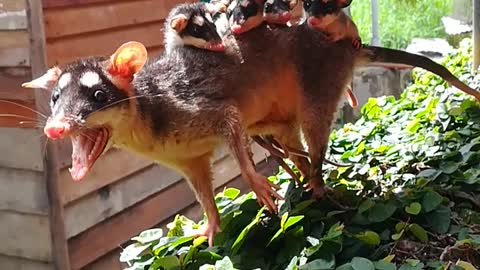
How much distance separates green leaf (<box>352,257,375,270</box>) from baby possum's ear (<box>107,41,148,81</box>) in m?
0.70

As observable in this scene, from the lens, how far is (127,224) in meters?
3.65

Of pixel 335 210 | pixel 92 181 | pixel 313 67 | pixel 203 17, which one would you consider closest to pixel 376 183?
pixel 335 210

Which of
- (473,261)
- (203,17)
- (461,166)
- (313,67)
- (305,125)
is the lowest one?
(473,261)

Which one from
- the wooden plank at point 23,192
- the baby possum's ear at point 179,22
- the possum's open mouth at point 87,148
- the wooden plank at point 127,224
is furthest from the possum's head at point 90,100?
the wooden plank at point 127,224

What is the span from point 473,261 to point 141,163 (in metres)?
2.15

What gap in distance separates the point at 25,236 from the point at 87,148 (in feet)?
5.44

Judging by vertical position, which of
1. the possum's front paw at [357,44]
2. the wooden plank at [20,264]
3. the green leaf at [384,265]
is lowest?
the wooden plank at [20,264]

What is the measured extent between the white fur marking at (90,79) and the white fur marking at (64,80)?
33mm

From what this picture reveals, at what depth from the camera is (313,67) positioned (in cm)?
229

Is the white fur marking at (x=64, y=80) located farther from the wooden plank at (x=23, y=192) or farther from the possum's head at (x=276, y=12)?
the wooden plank at (x=23, y=192)

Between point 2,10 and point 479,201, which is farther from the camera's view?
point 2,10

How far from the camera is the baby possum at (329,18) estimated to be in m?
2.32

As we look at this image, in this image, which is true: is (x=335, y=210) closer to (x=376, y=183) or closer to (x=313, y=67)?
(x=376, y=183)

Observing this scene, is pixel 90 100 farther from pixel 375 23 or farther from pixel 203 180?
pixel 375 23
